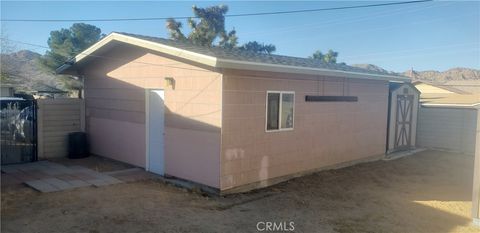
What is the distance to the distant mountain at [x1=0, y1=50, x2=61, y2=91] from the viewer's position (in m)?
23.4

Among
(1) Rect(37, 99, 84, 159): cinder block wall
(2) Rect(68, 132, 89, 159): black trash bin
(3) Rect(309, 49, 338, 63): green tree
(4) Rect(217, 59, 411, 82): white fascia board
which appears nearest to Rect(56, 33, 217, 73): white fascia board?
(4) Rect(217, 59, 411, 82): white fascia board

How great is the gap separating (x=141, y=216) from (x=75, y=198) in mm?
1714

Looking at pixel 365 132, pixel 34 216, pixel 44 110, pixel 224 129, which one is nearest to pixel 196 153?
pixel 224 129

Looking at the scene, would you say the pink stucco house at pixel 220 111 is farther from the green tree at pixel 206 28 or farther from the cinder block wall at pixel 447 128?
the green tree at pixel 206 28

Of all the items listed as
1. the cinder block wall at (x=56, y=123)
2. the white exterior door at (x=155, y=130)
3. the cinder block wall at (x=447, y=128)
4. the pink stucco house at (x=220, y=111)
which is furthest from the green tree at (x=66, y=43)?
the cinder block wall at (x=447, y=128)

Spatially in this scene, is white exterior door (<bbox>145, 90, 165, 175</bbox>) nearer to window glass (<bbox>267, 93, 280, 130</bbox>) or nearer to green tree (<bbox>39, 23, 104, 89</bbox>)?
window glass (<bbox>267, 93, 280, 130</bbox>)

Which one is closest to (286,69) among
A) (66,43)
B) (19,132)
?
(19,132)

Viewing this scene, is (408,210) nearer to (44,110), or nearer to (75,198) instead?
(75,198)

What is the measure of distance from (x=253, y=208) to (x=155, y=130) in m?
3.67

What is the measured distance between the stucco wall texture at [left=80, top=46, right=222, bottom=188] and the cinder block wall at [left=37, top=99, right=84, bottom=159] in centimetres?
41

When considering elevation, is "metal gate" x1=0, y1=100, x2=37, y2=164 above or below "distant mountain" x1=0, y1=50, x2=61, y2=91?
below

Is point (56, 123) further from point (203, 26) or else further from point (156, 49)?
point (203, 26)

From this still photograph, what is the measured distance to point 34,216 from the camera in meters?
5.71

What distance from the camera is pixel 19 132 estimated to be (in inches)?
396
